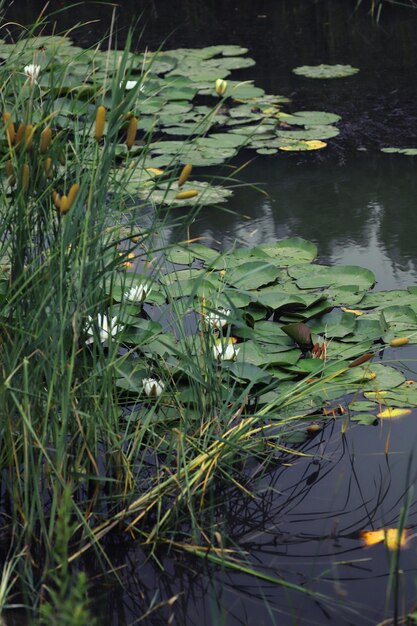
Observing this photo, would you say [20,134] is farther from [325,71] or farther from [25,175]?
[325,71]

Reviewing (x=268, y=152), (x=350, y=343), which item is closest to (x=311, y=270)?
(x=350, y=343)

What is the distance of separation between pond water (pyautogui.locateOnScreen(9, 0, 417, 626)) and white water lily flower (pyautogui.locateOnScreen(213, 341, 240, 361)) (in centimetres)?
27

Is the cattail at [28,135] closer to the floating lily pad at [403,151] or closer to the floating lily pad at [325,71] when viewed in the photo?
the floating lily pad at [403,151]

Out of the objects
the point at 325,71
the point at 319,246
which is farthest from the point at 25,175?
the point at 325,71

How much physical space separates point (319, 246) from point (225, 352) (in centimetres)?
111

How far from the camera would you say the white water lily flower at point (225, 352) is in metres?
2.07

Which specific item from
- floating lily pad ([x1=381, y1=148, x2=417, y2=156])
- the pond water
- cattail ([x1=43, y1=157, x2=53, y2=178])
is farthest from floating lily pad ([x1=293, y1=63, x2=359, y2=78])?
cattail ([x1=43, y1=157, x2=53, y2=178])

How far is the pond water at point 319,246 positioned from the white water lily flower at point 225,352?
0.27 m

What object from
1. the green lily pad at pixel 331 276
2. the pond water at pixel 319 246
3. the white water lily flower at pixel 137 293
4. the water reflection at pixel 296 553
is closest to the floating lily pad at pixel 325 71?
the pond water at pixel 319 246

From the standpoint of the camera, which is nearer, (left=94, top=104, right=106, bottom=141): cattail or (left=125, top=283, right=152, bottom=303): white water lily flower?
(left=94, top=104, right=106, bottom=141): cattail

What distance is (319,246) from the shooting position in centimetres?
312

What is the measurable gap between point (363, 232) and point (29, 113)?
5.66ft

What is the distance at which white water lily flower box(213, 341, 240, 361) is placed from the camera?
2.07 metres

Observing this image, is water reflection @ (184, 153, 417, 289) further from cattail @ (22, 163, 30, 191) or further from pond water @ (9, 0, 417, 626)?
cattail @ (22, 163, 30, 191)
